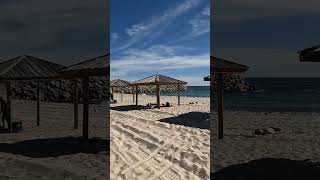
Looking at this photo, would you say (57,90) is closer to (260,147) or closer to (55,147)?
(55,147)

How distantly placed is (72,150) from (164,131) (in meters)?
4.80

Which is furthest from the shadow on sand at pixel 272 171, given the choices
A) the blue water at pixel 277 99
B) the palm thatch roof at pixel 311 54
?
the blue water at pixel 277 99

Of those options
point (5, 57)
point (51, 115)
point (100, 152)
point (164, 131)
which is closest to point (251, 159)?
point (100, 152)

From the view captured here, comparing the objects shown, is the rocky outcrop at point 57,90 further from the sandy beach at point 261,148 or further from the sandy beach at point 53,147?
the sandy beach at point 261,148

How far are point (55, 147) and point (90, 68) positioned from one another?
3.64 feet

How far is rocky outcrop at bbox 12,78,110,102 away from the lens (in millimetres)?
4562

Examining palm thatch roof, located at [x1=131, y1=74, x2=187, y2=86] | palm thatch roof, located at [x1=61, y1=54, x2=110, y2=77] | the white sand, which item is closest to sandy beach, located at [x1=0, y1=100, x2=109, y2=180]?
palm thatch roof, located at [x1=61, y1=54, x2=110, y2=77]

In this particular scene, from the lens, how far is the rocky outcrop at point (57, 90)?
4.56m

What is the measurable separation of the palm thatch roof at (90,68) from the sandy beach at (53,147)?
0.56 metres

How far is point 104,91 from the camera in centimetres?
467

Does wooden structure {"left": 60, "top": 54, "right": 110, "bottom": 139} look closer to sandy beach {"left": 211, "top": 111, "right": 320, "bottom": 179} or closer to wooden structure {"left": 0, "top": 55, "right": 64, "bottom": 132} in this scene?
wooden structure {"left": 0, "top": 55, "right": 64, "bottom": 132}

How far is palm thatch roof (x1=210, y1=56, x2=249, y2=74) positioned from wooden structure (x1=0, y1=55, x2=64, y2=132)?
1.68 meters

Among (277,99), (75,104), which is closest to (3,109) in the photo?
(75,104)

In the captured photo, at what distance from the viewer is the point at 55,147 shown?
176 inches
